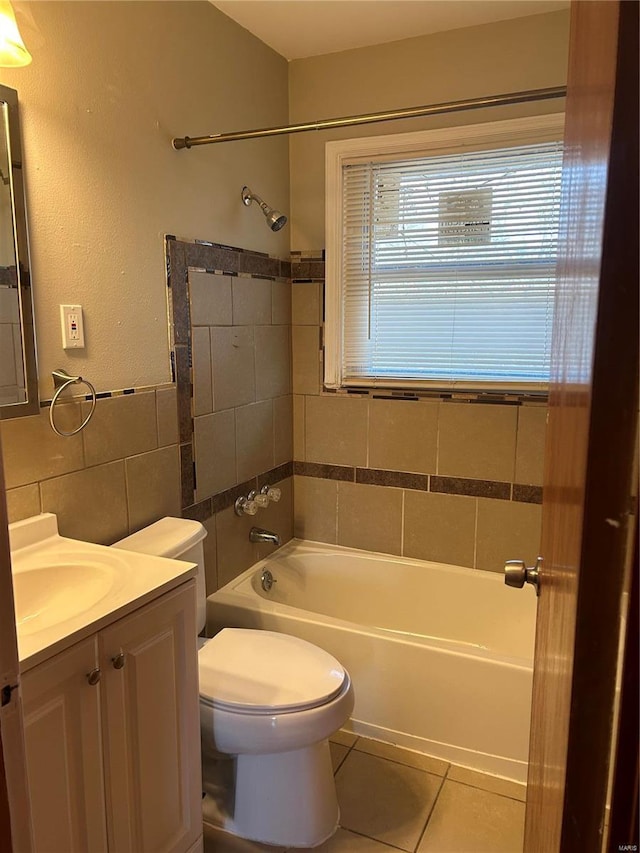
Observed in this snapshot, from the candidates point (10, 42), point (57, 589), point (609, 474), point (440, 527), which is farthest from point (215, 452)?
point (609, 474)

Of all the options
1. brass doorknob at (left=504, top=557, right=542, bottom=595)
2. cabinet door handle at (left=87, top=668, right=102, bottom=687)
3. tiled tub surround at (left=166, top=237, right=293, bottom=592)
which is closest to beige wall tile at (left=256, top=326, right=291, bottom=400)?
tiled tub surround at (left=166, top=237, right=293, bottom=592)

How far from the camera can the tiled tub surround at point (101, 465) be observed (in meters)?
1.58

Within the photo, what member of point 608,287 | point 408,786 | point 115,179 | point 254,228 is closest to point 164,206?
point 115,179

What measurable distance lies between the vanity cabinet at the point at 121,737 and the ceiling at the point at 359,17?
2048 millimetres

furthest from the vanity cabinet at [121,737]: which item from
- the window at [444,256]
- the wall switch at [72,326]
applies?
the window at [444,256]

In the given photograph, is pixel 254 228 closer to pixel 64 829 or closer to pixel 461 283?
pixel 461 283

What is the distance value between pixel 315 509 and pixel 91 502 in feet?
4.35

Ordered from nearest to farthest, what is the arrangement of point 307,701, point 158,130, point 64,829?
point 64,829
point 307,701
point 158,130

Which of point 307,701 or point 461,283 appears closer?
point 307,701

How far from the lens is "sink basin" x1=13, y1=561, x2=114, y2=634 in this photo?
1392 millimetres

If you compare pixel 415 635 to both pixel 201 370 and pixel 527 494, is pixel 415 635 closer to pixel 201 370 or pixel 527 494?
pixel 527 494

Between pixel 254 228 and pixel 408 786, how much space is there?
2.12 m

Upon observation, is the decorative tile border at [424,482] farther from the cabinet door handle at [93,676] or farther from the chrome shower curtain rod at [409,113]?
the cabinet door handle at [93,676]

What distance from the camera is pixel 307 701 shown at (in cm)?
164
